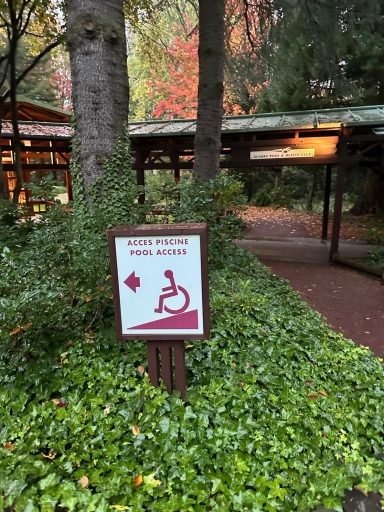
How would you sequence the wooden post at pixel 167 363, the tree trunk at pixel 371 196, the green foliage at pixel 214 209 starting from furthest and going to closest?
the tree trunk at pixel 371 196, the green foliage at pixel 214 209, the wooden post at pixel 167 363

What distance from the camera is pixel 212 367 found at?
2.58m

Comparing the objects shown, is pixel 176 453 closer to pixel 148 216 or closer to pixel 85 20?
pixel 148 216

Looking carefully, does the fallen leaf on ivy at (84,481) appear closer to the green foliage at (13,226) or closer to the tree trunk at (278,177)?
the green foliage at (13,226)

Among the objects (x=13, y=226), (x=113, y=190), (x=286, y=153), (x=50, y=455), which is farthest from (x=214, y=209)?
(x=50, y=455)

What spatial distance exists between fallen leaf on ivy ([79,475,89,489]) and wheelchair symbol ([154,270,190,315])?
0.90m

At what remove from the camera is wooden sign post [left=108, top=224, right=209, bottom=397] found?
77.6 inches

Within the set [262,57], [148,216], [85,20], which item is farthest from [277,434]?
[262,57]

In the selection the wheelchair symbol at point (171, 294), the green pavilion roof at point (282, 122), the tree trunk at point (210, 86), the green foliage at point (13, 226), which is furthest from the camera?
the green pavilion roof at point (282, 122)

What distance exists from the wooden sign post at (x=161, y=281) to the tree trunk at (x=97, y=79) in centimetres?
182

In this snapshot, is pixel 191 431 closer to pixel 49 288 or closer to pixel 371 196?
pixel 49 288

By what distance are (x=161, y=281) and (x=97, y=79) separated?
2.41 m

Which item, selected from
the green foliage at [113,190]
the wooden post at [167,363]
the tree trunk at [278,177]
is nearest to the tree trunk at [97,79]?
the green foliage at [113,190]

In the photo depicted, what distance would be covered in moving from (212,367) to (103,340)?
84cm

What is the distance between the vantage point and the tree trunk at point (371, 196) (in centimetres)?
1477
